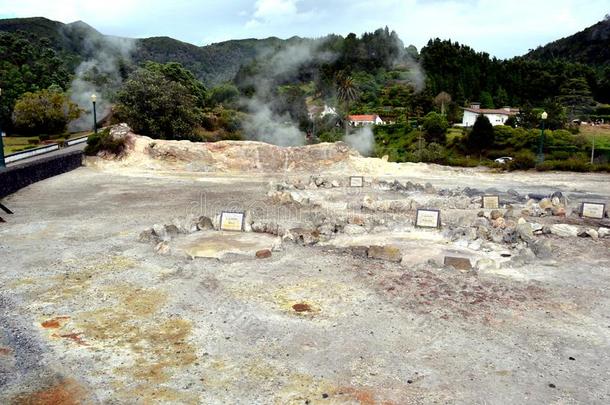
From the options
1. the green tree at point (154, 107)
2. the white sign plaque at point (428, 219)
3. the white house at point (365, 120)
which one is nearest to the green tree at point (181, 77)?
the green tree at point (154, 107)

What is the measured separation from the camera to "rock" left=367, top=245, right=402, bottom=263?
10.9 metres

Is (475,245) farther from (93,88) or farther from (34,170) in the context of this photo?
(93,88)

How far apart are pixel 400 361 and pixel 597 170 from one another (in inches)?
970

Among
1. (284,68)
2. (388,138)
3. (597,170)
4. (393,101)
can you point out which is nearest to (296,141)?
(388,138)

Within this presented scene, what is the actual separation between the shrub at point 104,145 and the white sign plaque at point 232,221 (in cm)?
1848

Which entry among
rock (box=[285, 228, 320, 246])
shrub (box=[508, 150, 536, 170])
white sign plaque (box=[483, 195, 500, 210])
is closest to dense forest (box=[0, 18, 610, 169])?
shrub (box=[508, 150, 536, 170])

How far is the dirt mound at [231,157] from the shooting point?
28.7 m

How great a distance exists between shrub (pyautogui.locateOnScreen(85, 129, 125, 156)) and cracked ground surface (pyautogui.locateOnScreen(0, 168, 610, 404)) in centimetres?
1828

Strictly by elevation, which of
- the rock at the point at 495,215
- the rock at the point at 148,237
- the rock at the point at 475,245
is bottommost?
the rock at the point at 148,237

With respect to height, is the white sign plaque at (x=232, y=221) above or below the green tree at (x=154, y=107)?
below

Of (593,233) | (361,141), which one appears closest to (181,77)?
(361,141)

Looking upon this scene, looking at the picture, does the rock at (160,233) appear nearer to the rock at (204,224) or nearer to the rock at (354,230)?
the rock at (204,224)

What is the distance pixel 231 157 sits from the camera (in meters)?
29.0

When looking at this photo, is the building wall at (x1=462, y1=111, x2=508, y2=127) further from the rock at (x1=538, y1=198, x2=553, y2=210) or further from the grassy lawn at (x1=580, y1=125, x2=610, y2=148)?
the rock at (x1=538, y1=198, x2=553, y2=210)
